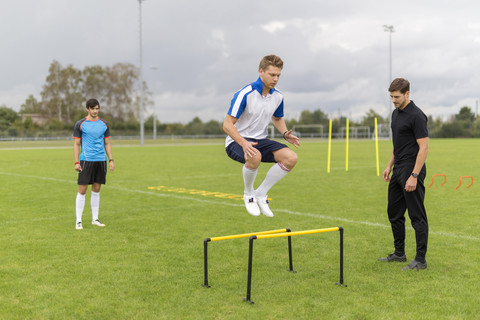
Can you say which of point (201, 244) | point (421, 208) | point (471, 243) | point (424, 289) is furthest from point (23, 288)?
point (471, 243)

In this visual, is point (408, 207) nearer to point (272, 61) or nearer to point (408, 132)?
point (408, 132)

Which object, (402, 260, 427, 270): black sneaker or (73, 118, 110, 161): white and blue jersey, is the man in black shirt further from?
(73, 118, 110, 161): white and blue jersey

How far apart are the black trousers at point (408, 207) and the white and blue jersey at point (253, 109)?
2.14m

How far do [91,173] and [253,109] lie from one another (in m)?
4.88

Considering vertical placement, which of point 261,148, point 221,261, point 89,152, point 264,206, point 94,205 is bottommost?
point 221,261

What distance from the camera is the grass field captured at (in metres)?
5.02

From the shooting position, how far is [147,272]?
6.29 m

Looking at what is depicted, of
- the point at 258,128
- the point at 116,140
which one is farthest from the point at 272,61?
the point at 116,140

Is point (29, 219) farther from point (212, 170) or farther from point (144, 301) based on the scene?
point (212, 170)

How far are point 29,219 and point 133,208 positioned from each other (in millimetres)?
2332

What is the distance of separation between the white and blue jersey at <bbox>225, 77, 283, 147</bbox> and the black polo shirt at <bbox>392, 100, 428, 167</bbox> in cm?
182

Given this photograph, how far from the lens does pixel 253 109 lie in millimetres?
5391

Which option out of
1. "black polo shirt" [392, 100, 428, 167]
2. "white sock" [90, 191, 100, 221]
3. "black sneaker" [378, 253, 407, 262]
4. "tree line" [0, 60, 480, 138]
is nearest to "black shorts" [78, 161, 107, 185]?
"white sock" [90, 191, 100, 221]

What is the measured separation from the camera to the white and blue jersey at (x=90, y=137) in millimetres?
9070
